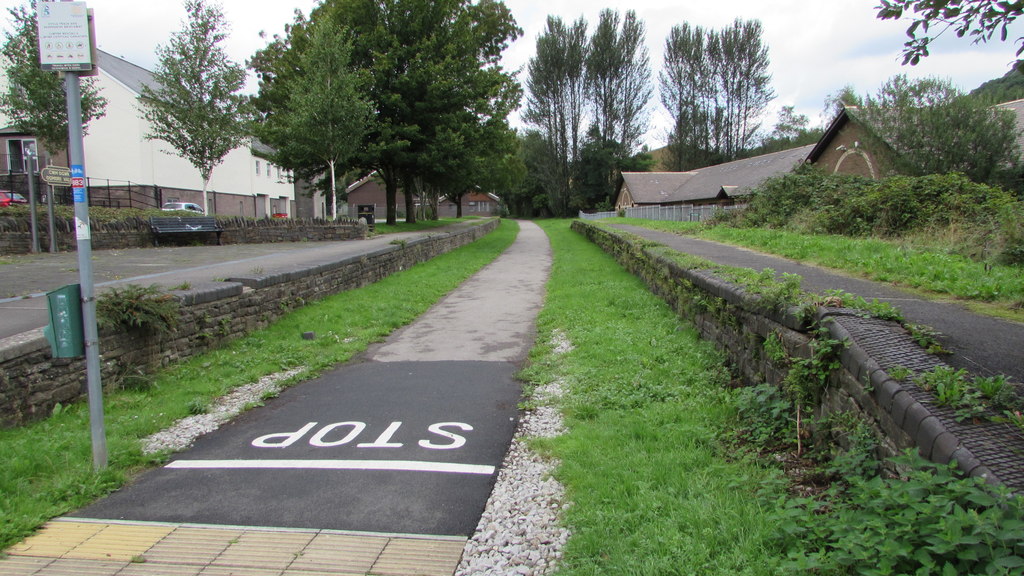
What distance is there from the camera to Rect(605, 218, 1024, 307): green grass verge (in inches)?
216

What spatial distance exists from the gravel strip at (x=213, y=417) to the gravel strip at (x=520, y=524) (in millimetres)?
2613

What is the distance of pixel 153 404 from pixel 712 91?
7647 cm

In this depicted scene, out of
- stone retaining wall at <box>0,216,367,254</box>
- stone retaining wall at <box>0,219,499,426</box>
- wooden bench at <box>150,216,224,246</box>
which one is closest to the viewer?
stone retaining wall at <box>0,219,499,426</box>

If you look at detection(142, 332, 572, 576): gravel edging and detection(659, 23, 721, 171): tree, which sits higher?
detection(659, 23, 721, 171): tree

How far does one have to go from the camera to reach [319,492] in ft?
12.4

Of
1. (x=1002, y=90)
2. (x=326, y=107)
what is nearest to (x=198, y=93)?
(x=326, y=107)

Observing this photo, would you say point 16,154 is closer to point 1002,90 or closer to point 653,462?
point 653,462

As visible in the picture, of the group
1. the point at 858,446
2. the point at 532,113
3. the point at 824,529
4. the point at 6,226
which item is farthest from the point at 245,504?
the point at 532,113

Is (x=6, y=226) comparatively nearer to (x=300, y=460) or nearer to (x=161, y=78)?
(x=161, y=78)

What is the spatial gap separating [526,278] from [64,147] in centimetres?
1762

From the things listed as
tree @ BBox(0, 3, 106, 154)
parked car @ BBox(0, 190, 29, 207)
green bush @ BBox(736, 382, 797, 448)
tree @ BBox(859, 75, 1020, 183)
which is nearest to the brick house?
tree @ BBox(859, 75, 1020, 183)

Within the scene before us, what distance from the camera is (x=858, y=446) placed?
10.1 feet

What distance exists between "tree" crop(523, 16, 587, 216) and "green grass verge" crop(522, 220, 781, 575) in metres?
65.0

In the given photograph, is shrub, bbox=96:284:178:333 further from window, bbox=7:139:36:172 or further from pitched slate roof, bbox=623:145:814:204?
window, bbox=7:139:36:172
